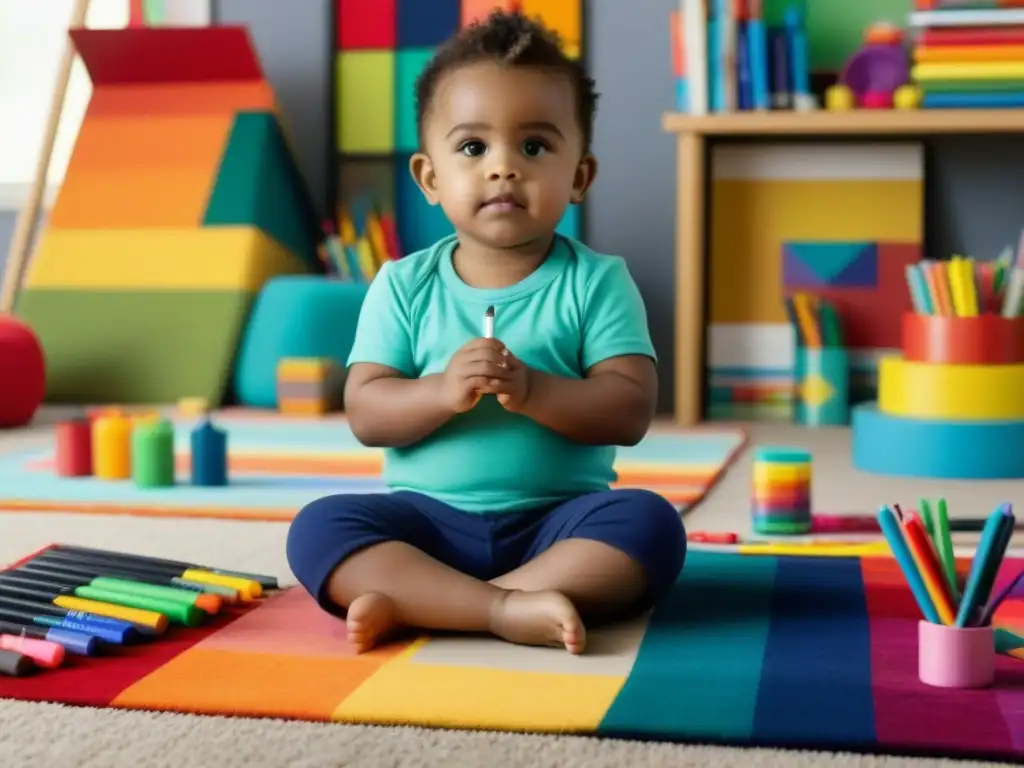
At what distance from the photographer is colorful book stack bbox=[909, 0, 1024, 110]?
233 cm

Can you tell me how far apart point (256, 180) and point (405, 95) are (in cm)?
37

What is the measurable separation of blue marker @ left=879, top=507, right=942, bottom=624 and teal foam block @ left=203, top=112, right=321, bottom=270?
6.87 ft

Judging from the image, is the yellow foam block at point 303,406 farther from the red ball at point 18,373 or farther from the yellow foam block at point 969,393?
the yellow foam block at point 969,393

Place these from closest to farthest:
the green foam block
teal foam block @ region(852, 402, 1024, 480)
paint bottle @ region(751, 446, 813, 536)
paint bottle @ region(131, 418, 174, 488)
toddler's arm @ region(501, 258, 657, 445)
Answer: toddler's arm @ region(501, 258, 657, 445) < paint bottle @ region(751, 446, 813, 536) < paint bottle @ region(131, 418, 174, 488) < teal foam block @ region(852, 402, 1024, 480) < the green foam block

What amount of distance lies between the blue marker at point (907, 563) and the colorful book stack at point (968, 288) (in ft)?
3.69

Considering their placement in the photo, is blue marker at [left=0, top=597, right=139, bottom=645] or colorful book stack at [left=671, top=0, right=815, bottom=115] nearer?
blue marker at [left=0, top=597, right=139, bottom=645]

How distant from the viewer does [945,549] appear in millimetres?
882

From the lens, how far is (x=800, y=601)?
3.57ft

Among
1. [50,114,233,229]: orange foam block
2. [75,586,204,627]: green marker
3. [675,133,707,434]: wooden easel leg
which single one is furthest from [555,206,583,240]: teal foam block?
[75,586,204,627]: green marker

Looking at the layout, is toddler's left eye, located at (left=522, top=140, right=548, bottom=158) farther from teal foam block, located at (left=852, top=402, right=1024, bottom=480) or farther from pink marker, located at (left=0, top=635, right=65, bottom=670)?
teal foam block, located at (left=852, top=402, right=1024, bottom=480)

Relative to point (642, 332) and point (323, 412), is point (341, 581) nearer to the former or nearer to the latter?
point (642, 332)

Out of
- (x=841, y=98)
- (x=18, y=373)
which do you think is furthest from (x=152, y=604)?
(x=841, y=98)

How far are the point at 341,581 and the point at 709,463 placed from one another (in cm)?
103

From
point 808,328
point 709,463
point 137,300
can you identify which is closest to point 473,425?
point 709,463
